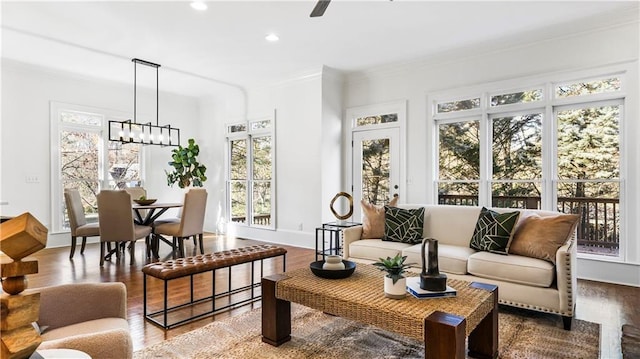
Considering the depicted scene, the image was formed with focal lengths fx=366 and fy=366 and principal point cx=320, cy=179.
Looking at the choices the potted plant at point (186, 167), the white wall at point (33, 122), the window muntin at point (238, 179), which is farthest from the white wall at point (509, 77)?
the white wall at point (33, 122)

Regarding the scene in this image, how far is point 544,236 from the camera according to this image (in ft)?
9.93

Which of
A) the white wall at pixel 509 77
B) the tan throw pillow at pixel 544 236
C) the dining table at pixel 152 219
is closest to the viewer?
the tan throw pillow at pixel 544 236

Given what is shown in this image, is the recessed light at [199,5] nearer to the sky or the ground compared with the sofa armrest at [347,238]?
nearer to the sky

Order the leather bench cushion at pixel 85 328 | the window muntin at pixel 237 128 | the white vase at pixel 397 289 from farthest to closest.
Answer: the window muntin at pixel 237 128
the white vase at pixel 397 289
the leather bench cushion at pixel 85 328

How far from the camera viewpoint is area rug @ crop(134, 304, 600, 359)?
7.57 ft

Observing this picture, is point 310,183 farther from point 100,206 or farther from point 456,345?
point 456,345

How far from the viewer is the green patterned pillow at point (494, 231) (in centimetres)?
323

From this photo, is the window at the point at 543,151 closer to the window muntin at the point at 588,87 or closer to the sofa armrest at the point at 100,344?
the window muntin at the point at 588,87

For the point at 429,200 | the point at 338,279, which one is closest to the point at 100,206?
the point at 338,279

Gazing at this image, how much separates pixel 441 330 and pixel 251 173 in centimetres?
586

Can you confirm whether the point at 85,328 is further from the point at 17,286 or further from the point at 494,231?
the point at 494,231

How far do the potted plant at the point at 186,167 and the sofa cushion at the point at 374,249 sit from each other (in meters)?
4.47

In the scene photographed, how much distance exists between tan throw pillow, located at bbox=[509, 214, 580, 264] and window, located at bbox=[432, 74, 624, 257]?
164 centimetres

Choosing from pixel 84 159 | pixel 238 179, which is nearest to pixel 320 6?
pixel 238 179
